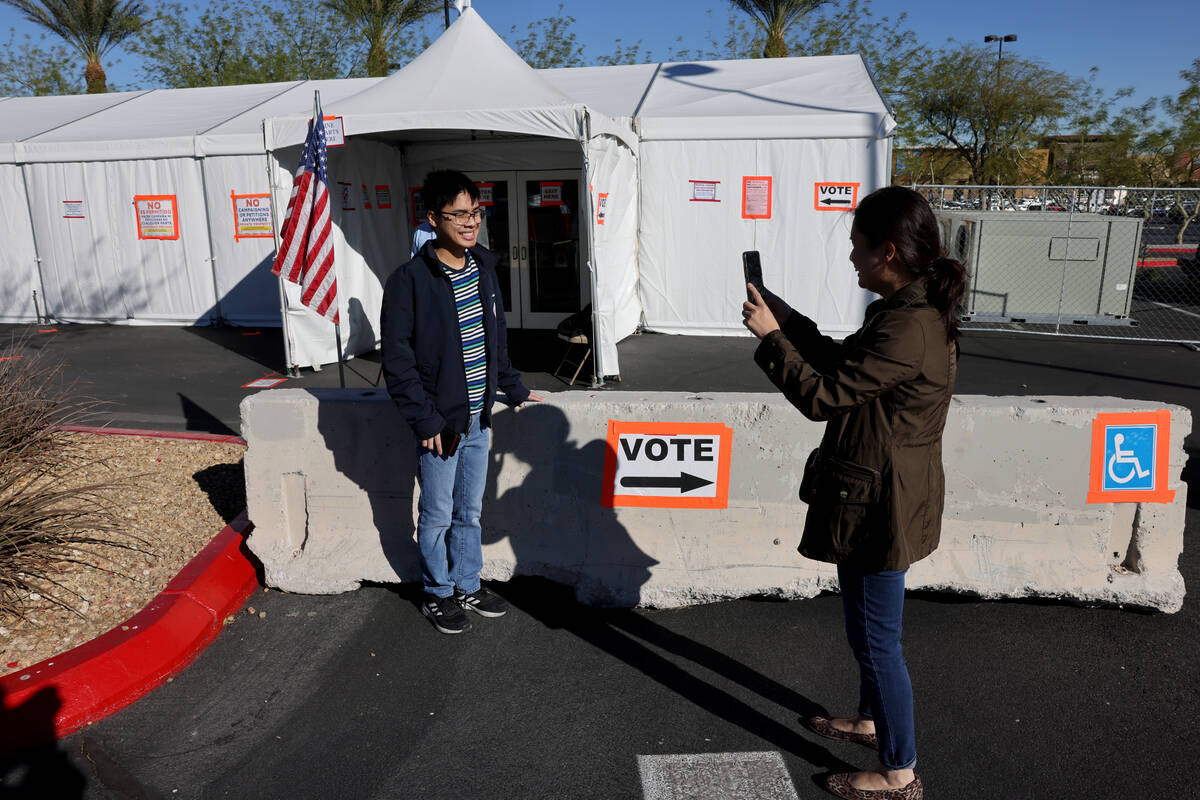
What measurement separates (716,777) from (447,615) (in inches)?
64.7

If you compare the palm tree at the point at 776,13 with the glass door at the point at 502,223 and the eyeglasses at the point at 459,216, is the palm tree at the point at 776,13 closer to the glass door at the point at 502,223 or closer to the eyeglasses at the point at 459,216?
the glass door at the point at 502,223

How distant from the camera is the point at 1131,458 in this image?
13.6 ft

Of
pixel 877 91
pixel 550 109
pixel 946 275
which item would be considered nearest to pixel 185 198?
pixel 550 109

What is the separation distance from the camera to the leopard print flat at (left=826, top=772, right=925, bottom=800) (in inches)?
112

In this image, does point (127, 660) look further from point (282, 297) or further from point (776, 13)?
point (776, 13)

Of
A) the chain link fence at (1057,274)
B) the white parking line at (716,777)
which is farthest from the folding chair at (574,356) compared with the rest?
the chain link fence at (1057,274)

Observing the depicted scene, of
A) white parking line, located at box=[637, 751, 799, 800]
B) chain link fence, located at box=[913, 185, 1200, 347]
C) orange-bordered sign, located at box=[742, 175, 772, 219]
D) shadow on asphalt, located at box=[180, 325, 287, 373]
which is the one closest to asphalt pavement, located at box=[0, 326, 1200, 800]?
white parking line, located at box=[637, 751, 799, 800]

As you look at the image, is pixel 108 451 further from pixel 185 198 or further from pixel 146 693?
pixel 185 198

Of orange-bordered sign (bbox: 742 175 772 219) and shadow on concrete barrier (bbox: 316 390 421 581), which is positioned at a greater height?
orange-bordered sign (bbox: 742 175 772 219)

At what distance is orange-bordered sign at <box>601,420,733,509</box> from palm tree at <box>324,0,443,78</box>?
24215 mm

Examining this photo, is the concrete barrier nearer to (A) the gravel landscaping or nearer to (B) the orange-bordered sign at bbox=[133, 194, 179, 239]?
(A) the gravel landscaping

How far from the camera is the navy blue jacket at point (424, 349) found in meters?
3.69

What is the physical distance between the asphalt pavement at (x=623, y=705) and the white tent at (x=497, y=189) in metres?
5.48

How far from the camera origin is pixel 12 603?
12.8ft
